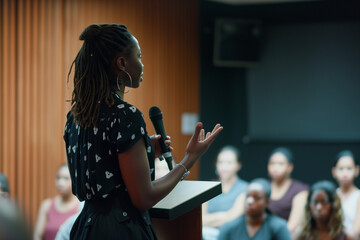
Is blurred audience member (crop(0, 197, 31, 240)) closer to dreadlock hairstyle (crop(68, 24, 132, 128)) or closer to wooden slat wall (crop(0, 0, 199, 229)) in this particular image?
dreadlock hairstyle (crop(68, 24, 132, 128))

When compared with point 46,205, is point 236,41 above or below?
above

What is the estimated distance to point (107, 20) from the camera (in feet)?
11.5

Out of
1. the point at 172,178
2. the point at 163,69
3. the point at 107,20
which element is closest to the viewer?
the point at 172,178

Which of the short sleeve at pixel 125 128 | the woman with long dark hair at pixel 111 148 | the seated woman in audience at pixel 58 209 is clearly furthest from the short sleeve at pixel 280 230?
the short sleeve at pixel 125 128

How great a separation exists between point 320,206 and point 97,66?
8.03ft

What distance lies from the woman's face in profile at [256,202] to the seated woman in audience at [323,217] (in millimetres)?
302

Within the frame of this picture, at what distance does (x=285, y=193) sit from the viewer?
3631 millimetres

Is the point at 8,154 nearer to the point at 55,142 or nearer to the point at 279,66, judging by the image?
the point at 55,142

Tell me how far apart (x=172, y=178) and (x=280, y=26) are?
13.5 ft

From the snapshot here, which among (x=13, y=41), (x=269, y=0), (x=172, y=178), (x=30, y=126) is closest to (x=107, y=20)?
(x=13, y=41)

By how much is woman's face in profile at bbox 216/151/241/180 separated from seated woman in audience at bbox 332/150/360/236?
777 millimetres

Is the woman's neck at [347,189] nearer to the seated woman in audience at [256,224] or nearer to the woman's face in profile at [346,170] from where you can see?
the woman's face in profile at [346,170]

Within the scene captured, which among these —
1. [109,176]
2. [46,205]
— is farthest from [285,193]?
[109,176]

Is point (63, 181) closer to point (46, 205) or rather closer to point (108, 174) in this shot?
point (46, 205)
